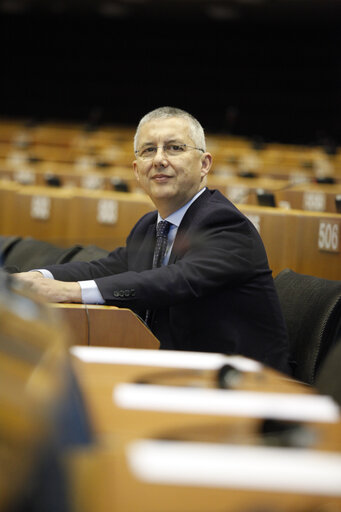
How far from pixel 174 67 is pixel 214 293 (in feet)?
37.1

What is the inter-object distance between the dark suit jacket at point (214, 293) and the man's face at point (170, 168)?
0.11 m

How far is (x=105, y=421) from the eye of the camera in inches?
30.4

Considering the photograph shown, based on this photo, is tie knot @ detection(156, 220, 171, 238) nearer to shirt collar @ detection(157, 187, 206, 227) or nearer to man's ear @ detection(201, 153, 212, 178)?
shirt collar @ detection(157, 187, 206, 227)

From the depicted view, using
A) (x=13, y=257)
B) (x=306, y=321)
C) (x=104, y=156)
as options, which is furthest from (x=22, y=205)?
(x=104, y=156)

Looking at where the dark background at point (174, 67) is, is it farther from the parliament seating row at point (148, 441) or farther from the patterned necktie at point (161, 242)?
the parliament seating row at point (148, 441)

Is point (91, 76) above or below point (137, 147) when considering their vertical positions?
above

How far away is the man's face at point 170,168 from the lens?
2045mm

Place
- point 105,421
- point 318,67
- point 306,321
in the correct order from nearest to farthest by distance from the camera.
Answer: point 105,421 < point 306,321 < point 318,67

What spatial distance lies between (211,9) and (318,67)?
2060 millimetres

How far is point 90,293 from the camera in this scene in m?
1.83

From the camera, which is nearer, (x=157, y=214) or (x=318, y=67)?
(x=157, y=214)

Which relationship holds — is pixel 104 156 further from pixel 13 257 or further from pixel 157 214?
pixel 157 214

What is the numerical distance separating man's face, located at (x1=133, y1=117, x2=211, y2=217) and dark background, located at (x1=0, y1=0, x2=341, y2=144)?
1005cm

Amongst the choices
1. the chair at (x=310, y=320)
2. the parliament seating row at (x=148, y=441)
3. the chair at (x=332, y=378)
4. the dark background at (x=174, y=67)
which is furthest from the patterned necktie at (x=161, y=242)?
the dark background at (x=174, y=67)
